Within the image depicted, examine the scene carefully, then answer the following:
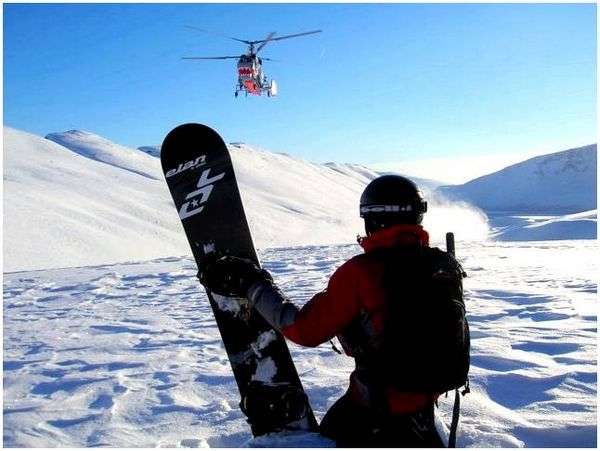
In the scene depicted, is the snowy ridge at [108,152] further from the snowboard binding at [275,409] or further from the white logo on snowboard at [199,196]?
the snowboard binding at [275,409]

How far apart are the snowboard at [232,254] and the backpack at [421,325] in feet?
3.13

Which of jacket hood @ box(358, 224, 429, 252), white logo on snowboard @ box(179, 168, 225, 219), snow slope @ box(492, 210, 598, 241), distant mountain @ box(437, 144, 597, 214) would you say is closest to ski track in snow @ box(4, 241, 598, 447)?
jacket hood @ box(358, 224, 429, 252)

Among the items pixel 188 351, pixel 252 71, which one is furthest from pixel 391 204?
pixel 252 71

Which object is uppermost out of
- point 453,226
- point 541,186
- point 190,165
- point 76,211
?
point 541,186

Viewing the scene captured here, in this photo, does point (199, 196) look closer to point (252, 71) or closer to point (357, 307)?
point (357, 307)

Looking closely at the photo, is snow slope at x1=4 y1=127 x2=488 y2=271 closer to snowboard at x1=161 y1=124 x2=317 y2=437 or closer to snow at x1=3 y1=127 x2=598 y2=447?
snow at x1=3 y1=127 x2=598 y2=447

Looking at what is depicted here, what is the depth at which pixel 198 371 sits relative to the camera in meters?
4.76

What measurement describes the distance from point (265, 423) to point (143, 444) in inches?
39.5

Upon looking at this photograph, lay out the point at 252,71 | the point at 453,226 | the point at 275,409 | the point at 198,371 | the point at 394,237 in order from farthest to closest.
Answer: the point at 453,226, the point at 252,71, the point at 198,371, the point at 275,409, the point at 394,237

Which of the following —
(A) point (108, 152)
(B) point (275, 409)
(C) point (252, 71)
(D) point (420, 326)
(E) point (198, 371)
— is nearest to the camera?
(D) point (420, 326)

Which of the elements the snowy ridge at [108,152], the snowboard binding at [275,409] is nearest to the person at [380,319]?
the snowboard binding at [275,409]

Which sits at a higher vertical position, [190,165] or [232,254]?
[190,165]

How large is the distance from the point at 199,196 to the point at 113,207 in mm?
25221

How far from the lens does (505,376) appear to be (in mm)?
4301
